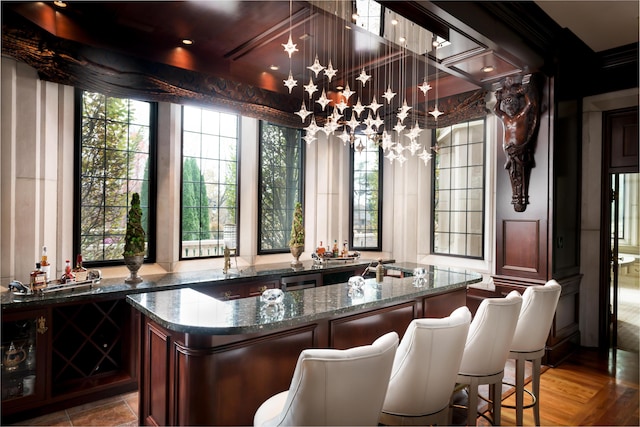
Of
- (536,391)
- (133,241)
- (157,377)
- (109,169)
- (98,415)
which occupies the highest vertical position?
(109,169)

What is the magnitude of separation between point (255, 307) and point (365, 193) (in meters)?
4.00

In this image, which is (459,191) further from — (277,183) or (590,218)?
(277,183)

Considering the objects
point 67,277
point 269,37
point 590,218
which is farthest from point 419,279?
point 67,277

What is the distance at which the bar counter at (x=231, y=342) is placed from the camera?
6.19 ft

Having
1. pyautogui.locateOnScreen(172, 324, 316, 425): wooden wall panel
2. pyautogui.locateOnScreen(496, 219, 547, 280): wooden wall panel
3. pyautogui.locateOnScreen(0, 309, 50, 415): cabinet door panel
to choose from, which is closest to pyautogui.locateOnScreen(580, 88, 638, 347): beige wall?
pyautogui.locateOnScreen(496, 219, 547, 280): wooden wall panel

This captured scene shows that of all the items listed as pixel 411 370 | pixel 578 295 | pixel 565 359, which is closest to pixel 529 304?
pixel 411 370

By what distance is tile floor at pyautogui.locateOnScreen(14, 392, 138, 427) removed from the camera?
2.79m

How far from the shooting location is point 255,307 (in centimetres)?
218

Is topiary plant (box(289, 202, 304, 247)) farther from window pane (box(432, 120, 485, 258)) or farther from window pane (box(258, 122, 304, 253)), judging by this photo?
window pane (box(432, 120, 485, 258))

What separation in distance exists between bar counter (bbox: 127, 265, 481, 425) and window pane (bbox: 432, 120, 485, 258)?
286 centimetres

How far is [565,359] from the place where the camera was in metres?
Answer: 4.14

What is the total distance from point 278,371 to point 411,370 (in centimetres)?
79

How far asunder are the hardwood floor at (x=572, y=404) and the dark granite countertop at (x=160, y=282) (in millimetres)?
881

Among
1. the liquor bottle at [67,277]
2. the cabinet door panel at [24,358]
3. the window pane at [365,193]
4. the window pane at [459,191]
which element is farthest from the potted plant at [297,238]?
the cabinet door panel at [24,358]
